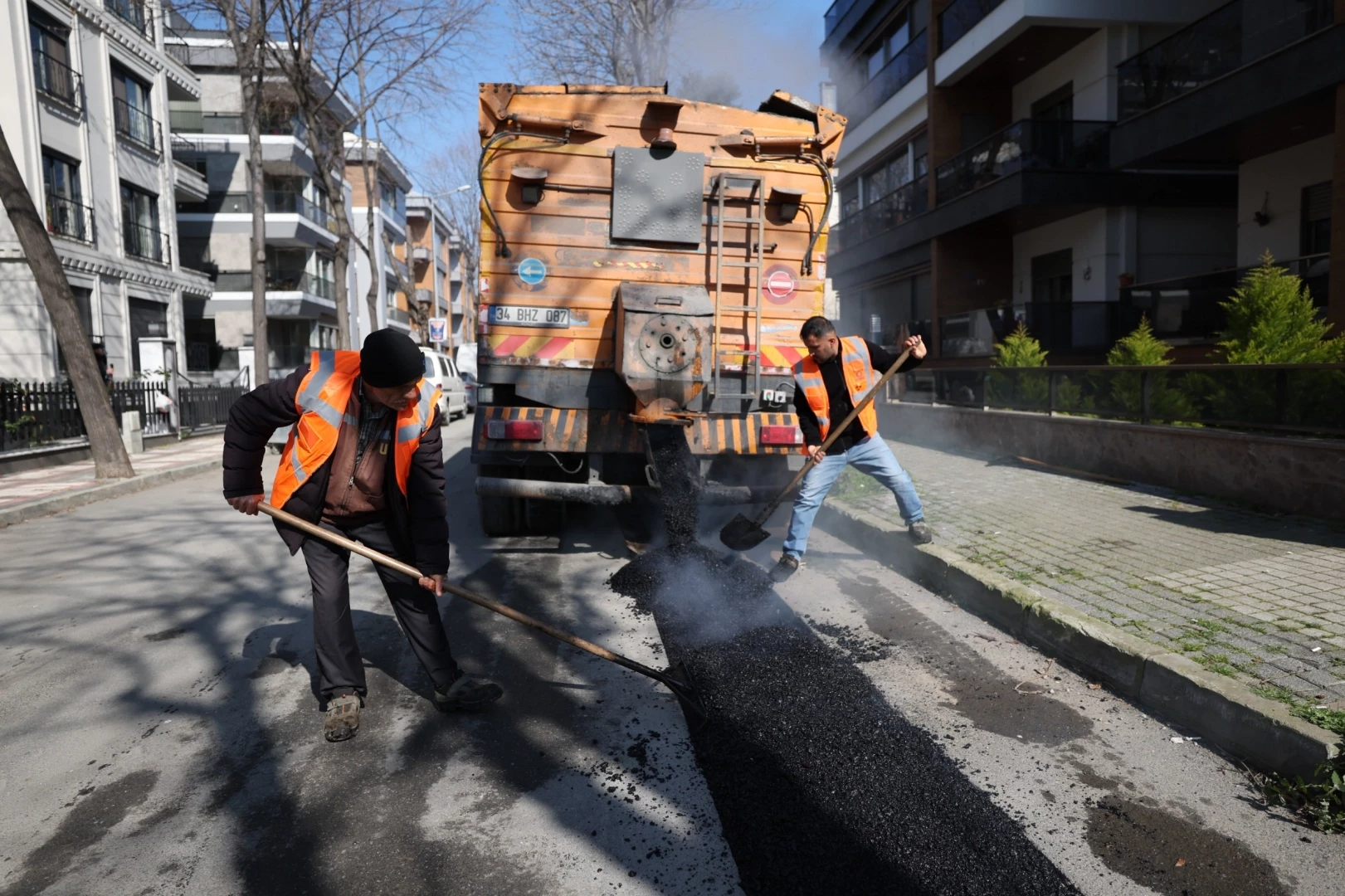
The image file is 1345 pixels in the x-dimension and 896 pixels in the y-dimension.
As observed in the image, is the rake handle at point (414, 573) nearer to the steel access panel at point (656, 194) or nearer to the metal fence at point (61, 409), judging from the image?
the steel access panel at point (656, 194)

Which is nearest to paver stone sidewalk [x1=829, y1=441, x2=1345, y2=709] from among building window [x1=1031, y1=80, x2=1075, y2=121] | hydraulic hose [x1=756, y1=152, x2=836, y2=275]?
hydraulic hose [x1=756, y1=152, x2=836, y2=275]

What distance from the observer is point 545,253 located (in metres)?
6.05

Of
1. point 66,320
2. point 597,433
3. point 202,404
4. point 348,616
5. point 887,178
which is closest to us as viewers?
point 348,616

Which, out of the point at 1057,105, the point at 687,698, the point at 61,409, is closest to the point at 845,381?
the point at 687,698

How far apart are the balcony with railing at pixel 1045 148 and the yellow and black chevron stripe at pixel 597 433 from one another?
11.9 metres

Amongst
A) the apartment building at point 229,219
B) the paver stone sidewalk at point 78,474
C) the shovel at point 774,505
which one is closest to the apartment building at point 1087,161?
the shovel at point 774,505

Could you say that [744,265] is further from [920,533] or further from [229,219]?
[229,219]

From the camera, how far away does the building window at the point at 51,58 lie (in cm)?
1838

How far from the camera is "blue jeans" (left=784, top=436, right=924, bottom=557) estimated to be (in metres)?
5.55

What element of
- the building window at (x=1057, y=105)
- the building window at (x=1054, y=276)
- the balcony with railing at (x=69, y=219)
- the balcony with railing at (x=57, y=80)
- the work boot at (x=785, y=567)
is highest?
the balcony with railing at (x=57, y=80)

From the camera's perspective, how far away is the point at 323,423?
10.7 ft

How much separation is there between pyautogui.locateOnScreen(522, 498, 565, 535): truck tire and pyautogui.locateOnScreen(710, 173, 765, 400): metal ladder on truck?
1.56 meters

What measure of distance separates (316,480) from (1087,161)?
52.2 feet

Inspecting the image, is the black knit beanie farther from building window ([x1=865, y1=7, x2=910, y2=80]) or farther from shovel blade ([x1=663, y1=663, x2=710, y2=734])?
building window ([x1=865, y1=7, x2=910, y2=80])
